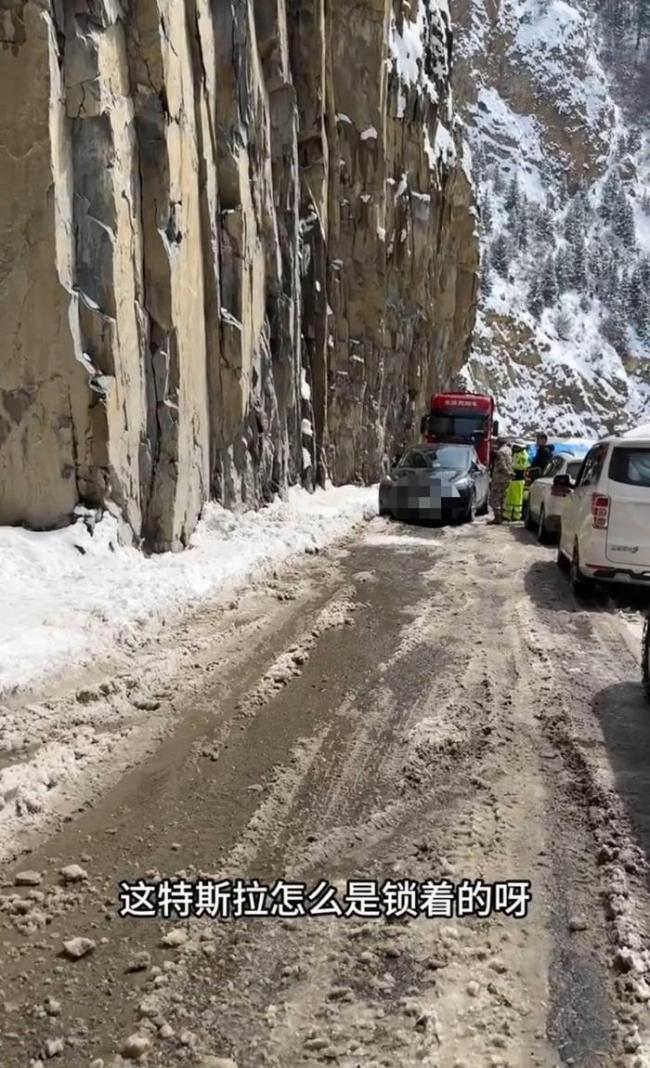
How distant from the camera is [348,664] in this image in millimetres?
6078

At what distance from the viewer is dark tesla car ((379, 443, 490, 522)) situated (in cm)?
1534

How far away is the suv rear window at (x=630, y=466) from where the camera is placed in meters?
8.31

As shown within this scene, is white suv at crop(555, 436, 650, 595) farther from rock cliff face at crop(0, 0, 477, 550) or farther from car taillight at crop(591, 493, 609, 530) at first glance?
rock cliff face at crop(0, 0, 477, 550)

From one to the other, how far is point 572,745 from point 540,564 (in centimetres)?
702

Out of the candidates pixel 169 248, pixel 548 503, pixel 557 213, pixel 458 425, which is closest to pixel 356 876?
pixel 169 248

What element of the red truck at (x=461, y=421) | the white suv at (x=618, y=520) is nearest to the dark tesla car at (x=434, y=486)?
the white suv at (x=618, y=520)

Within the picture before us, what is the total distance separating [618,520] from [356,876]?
6.15 m

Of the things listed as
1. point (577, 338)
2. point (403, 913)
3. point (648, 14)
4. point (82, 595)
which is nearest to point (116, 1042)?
point (403, 913)

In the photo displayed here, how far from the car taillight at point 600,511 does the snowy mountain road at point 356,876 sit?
2.84 meters

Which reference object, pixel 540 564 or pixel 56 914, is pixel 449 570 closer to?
pixel 540 564

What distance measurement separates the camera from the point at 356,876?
3.15 meters

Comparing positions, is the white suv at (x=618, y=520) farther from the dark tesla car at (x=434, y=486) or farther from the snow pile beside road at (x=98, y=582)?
the dark tesla car at (x=434, y=486)

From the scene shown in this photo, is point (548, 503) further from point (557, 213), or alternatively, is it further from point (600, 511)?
point (557, 213)

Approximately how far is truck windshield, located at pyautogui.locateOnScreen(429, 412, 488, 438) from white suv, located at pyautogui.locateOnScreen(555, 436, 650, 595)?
56.4 feet
